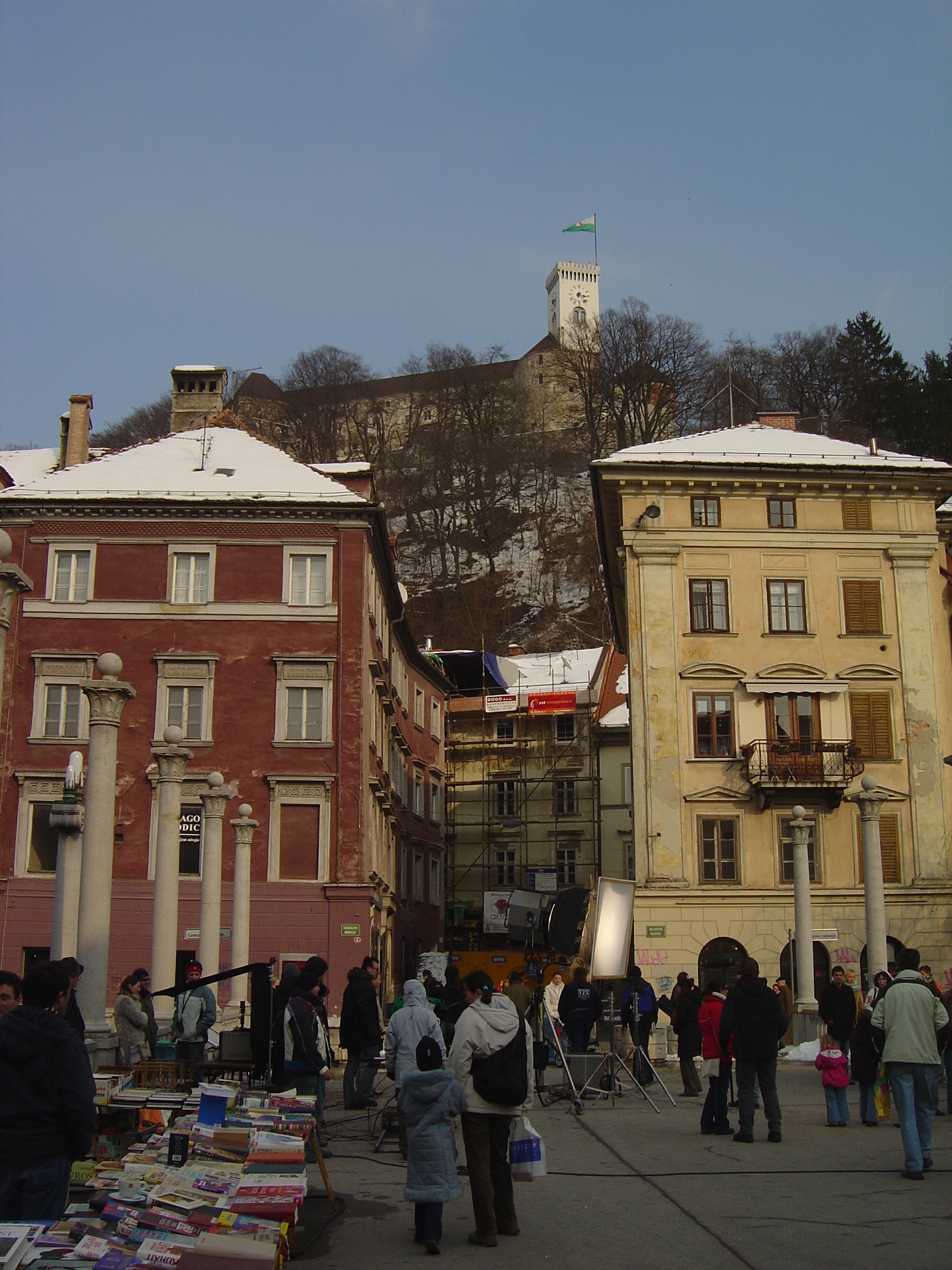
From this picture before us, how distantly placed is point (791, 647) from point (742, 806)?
4809mm

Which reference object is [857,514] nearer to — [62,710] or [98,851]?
[62,710]

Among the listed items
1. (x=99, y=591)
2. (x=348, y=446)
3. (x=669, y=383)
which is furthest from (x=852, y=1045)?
(x=348, y=446)

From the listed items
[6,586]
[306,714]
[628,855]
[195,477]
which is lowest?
[628,855]

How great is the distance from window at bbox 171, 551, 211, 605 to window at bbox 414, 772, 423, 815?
48.7ft

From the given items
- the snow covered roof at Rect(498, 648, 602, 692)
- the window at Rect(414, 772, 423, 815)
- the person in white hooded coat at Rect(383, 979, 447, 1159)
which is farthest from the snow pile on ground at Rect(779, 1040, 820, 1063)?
the snow covered roof at Rect(498, 648, 602, 692)

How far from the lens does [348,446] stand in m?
98.8

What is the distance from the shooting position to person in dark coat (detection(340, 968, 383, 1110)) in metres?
16.2

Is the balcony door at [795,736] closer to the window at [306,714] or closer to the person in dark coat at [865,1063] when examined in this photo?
the window at [306,714]

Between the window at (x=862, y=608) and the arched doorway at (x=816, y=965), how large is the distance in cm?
880

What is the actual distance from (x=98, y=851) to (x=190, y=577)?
2229 centimetres

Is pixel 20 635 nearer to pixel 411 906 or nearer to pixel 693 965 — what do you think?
pixel 411 906

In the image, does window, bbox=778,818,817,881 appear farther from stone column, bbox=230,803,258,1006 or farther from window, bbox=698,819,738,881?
stone column, bbox=230,803,258,1006

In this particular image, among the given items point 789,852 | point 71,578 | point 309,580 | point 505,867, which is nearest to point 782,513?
point 789,852

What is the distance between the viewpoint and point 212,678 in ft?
120
